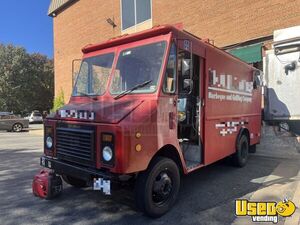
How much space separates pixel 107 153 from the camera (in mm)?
4344

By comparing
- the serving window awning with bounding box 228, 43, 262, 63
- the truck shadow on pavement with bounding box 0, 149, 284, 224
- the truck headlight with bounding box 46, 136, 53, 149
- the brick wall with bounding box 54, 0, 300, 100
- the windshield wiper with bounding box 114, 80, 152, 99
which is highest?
the brick wall with bounding box 54, 0, 300, 100

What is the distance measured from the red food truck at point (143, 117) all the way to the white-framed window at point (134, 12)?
41.6 ft

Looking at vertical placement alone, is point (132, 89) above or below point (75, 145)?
above

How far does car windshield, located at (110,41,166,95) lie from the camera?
16.4 ft

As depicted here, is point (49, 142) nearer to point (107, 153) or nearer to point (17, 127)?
point (107, 153)

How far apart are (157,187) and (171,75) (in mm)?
1794

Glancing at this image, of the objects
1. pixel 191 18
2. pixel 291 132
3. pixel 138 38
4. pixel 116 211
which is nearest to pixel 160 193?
pixel 116 211

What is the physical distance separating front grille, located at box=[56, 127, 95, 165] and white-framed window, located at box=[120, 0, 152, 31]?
14569 millimetres

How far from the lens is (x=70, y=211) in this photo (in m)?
5.09

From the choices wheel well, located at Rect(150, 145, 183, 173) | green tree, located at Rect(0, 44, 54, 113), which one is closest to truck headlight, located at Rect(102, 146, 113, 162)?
wheel well, located at Rect(150, 145, 183, 173)

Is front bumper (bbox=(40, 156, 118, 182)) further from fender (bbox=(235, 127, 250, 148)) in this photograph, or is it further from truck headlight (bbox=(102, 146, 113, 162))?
fender (bbox=(235, 127, 250, 148))

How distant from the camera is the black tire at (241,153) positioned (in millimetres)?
8016

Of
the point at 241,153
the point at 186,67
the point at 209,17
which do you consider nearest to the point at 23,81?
the point at 209,17

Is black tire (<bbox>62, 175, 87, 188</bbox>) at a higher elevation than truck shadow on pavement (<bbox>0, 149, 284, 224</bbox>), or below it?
higher
